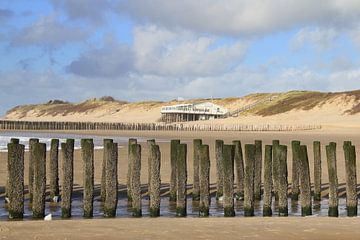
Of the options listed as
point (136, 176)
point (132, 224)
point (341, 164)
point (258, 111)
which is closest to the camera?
point (132, 224)

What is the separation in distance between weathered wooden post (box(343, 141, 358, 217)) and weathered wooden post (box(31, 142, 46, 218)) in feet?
22.0

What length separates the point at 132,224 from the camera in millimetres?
10094

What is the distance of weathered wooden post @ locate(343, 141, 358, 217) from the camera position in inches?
523

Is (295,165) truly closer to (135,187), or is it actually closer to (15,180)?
(135,187)

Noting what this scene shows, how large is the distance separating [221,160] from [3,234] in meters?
5.94

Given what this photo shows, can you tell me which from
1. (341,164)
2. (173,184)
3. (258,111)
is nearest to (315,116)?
(258,111)

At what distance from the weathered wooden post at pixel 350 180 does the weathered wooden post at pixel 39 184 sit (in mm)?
6694

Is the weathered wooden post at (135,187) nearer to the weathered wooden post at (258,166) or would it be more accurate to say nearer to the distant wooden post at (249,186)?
the distant wooden post at (249,186)

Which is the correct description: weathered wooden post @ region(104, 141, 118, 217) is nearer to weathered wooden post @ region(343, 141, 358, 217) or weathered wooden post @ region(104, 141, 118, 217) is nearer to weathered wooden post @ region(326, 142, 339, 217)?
weathered wooden post @ region(326, 142, 339, 217)

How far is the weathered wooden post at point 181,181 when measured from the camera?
12.8 meters

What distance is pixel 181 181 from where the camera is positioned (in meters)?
12.9

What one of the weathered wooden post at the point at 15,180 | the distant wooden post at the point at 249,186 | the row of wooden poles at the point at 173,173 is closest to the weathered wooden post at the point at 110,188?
the row of wooden poles at the point at 173,173

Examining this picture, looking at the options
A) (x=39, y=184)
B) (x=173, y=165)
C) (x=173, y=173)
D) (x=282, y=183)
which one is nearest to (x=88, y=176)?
(x=39, y=184)

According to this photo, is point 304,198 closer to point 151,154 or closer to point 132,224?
point 151,154
